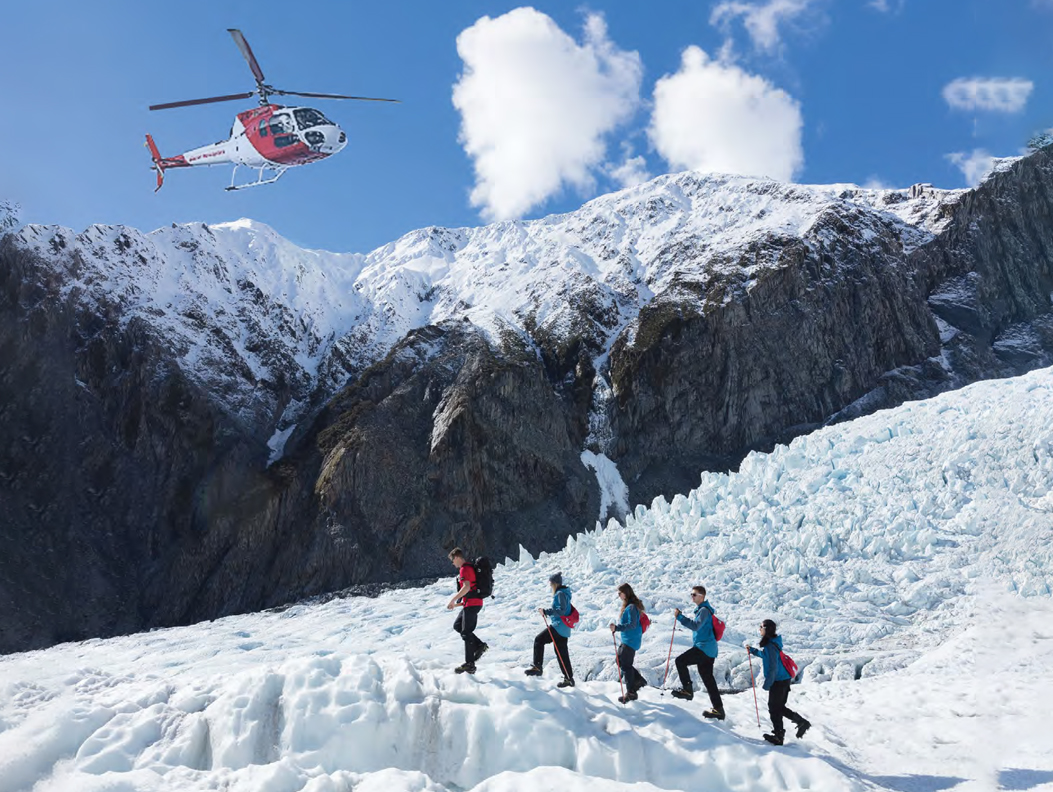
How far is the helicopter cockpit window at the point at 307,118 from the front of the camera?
125ft

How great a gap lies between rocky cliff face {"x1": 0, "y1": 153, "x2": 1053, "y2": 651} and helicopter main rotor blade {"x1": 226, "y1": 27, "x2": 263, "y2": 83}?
50037 millimetres

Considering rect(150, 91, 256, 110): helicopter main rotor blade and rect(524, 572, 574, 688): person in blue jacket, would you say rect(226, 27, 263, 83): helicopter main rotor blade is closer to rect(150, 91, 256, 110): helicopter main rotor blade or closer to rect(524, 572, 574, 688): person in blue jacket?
rect(150, 91, 256, 110): helicopter main rotor blade

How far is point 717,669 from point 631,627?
35.4 ft

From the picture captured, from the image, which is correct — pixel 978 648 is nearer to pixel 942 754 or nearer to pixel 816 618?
pixel 816 618

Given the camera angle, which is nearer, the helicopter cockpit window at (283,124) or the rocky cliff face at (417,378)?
the helicopter cockpit window at (283,124)

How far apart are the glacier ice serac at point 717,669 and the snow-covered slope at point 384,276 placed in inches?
2651

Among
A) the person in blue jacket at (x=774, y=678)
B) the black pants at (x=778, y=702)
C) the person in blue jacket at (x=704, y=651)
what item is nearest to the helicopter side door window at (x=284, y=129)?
the person in blue jacket at (x=704, y=651)

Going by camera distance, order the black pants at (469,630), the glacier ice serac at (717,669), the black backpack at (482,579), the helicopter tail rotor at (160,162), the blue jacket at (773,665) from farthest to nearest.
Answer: the helicopter tail rotor at (160,162) → the black backpack at (482,579) → the black pants at (469,630) → the blue jacket at (773,665) → the glacier ice serac at (717,669)

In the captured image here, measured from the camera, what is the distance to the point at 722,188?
155 metres

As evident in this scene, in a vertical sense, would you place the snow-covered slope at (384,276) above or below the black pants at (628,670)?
above

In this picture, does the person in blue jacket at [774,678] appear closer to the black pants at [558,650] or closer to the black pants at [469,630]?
the black pants at [558,650]

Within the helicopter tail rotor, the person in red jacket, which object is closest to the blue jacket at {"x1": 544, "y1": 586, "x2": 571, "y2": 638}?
the person in red jacket

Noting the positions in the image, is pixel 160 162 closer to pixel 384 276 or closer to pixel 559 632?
pixel 559 632

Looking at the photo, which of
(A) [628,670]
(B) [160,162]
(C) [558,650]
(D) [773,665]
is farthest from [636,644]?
(B) [160,162]
